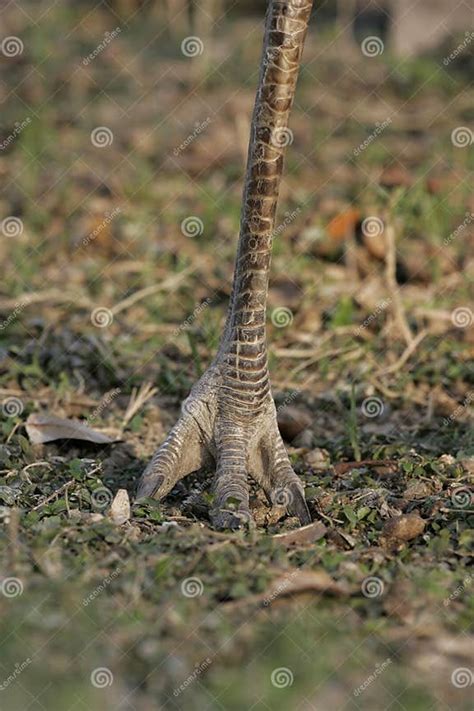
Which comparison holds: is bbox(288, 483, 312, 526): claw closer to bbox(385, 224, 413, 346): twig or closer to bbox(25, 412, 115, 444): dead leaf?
bbox(25, 412, 115, 444): dead leaf

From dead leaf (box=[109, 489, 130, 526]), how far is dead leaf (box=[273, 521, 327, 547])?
554 mm

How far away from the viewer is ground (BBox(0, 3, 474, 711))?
3.35 metres

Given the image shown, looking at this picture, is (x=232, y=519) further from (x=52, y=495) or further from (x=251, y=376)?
(x=52, y=495)

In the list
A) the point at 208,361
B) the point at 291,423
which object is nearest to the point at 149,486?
the point at 291,423

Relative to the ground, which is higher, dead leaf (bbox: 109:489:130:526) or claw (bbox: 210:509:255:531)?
dead leaf (bbox: 109:489:130:526)

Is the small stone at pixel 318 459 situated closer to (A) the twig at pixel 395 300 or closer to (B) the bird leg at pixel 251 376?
(B) the bird leg at pixel 251 376

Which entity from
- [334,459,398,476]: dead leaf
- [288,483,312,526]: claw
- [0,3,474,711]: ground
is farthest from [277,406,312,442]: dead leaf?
[288,483,312,526]: claw

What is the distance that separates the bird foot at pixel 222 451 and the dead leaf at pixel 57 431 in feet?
2.14

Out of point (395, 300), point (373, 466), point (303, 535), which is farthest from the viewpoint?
point (395, 300)

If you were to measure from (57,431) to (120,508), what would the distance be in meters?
1.02

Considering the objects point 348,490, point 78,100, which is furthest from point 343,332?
point 78,100

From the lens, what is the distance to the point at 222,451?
4469 mm

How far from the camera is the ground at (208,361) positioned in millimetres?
3348

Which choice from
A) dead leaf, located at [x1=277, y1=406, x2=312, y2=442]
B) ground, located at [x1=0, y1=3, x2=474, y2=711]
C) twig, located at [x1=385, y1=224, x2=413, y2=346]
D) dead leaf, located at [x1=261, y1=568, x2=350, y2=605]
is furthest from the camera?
twig, located at [x1=385, y1=224, x2=413, y2=346]
